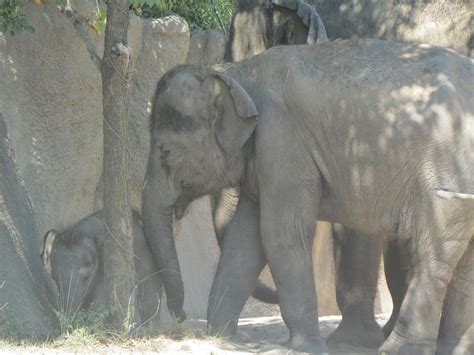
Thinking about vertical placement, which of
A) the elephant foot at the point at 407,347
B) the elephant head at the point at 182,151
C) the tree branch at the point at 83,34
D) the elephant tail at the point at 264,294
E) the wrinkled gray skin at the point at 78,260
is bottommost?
the elephant foot at the point at 407,347

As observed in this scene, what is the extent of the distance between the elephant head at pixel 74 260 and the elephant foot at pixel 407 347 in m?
2.55

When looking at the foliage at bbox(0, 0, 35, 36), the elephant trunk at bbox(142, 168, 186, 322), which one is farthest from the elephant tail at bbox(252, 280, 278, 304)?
the foliage at bbox(0, 0, 35, 36)

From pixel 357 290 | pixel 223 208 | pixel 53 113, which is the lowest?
pixel 357 290

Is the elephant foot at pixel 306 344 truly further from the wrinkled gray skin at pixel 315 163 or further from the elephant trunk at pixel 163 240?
the elephant trunk at pixel 163 240

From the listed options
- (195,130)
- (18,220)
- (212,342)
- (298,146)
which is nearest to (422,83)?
(298,146)

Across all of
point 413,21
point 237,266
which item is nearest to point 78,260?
point 237,266

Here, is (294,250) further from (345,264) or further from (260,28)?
(260,28)

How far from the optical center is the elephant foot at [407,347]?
8148mm

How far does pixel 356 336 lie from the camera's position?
9.43 metres

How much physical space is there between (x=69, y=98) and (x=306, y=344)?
3.67m

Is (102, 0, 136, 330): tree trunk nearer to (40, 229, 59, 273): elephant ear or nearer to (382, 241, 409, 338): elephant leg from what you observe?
(40, 229, 59, 273): elephant ear

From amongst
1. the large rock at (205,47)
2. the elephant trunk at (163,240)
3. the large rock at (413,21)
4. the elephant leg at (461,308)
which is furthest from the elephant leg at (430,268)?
A: the large rock at (205,47)

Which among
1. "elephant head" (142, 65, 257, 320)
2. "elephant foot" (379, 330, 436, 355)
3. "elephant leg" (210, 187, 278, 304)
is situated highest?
"elephant head" (142, 65, 257, 320)

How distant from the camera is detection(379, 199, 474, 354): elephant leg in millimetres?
8109
